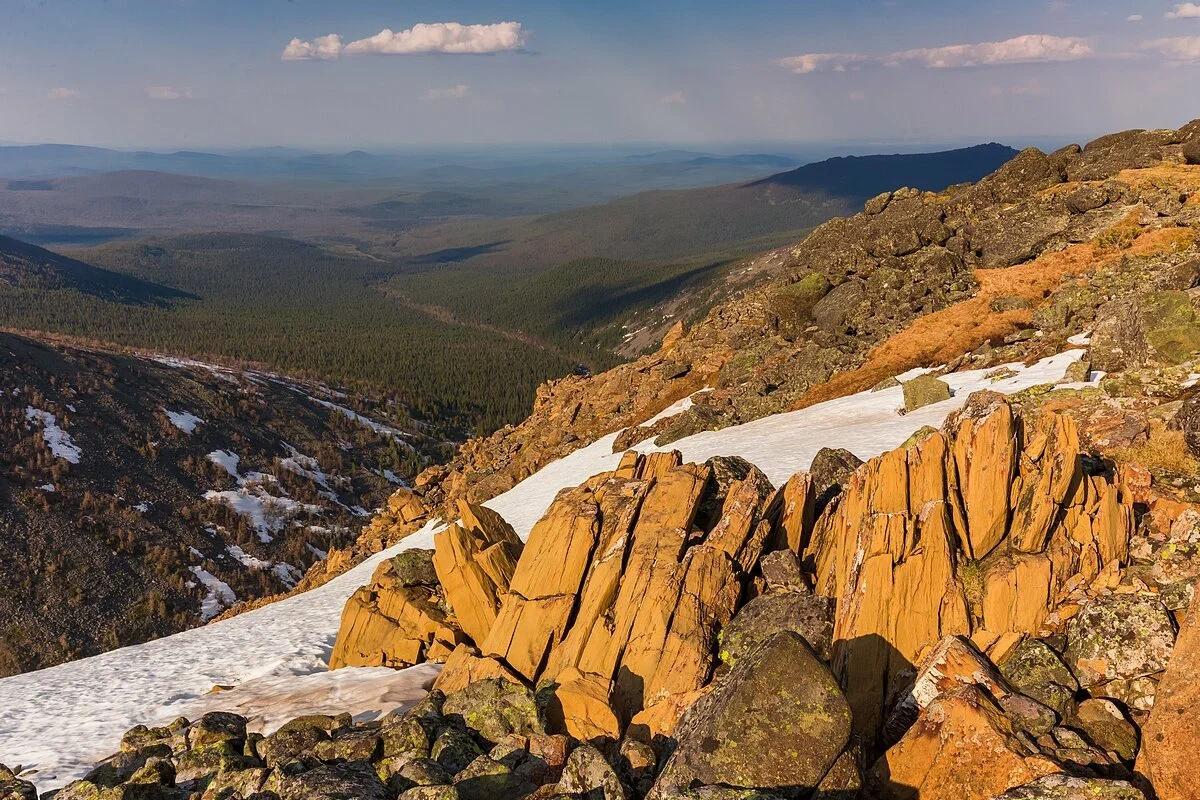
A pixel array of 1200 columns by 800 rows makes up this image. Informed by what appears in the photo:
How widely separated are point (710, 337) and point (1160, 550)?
4989 centimetres

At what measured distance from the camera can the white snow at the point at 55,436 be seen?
90.2m

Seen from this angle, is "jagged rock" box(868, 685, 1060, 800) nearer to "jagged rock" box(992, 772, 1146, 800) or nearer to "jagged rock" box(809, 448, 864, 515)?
"jagged rock" box(992, 772, 1146, 800)

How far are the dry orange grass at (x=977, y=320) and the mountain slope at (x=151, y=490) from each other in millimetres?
65964

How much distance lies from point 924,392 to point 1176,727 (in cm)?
2810

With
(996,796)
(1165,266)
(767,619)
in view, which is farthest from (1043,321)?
(996,796)

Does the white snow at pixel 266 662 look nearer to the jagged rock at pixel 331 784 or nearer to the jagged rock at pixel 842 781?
the jagged rock at pixel 331 784

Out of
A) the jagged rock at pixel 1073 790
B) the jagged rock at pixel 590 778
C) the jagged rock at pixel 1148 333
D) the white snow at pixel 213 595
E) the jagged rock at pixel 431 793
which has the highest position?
the jagged rock at pixel 1148 333

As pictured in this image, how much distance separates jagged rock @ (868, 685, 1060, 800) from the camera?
11.0 meters

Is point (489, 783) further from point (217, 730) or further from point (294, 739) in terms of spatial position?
point (217, 730)

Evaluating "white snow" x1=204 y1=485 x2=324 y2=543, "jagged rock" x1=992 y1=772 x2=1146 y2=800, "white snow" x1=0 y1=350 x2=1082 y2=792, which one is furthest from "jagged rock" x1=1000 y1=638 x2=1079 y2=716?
"white snow" x1=204 y1=485 x2=324 y2=543

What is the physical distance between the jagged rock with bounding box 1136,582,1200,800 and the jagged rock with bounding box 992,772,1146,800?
1.14 m

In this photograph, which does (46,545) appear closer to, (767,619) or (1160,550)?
(767,619)

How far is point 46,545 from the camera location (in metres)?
72.5

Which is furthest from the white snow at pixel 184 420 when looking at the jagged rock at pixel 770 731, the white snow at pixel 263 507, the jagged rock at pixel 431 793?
the jagged rock at pixel 770 731
